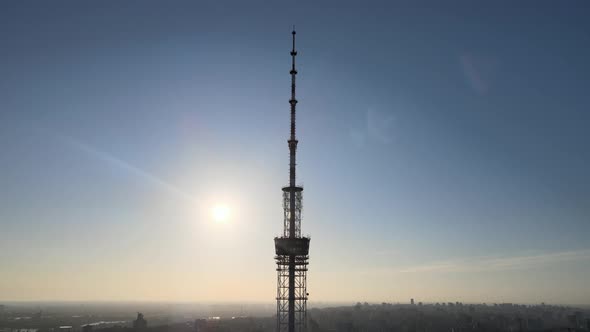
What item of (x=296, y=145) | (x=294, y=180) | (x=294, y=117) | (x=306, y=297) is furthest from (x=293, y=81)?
(x=306, y=297)

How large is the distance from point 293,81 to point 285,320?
4941cm

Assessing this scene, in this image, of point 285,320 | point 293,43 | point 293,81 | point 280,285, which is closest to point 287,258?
point 280,285

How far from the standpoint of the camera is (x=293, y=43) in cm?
9206

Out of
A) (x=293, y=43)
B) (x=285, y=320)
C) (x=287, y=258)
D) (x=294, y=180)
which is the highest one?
(x=293, y=43)

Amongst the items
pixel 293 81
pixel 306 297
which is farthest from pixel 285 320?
pixel 293 81

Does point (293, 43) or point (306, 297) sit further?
point (293, 43)

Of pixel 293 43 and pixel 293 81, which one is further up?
pixel 293 43

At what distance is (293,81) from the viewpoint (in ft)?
298

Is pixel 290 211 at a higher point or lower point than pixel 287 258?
higher

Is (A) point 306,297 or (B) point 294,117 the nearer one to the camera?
(A) point 306,297

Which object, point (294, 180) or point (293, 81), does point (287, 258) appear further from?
point (293, 81)

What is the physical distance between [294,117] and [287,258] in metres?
28.9

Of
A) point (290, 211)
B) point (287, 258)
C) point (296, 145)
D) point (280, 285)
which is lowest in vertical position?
point (280, 285)

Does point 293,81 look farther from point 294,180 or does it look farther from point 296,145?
point 294,180
